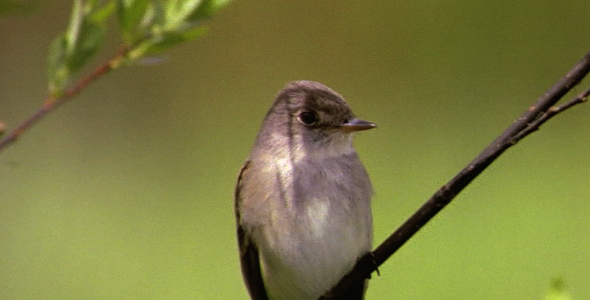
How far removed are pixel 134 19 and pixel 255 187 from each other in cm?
97

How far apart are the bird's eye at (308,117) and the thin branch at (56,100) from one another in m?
0.98

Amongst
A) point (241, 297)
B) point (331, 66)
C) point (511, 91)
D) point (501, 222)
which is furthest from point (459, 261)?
point (331, 66)

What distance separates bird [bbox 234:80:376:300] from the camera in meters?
1.87

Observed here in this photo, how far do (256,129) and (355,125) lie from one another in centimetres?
292

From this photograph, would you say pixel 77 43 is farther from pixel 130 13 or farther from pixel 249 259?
pixel 249 259

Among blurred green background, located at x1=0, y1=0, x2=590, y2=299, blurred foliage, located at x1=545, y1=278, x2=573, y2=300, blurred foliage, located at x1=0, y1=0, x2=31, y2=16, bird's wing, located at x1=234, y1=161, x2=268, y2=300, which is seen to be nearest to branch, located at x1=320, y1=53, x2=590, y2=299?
blurred foliage, located at x1=545, y1=278, x2=573, y2=300

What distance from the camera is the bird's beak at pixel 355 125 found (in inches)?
74.3

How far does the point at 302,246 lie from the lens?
1.87 meters

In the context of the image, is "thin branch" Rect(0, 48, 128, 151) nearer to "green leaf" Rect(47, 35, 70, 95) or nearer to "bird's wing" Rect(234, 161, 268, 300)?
"green leaf" Rect(47, 35, 70, 95)

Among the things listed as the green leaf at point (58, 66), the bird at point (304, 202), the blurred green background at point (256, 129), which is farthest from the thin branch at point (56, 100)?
the blurred green background at point (256, 129)

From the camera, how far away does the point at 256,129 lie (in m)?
4.83

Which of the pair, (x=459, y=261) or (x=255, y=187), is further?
(x=459, y=261)

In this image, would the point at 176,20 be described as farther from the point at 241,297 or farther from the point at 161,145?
the point at 161,145

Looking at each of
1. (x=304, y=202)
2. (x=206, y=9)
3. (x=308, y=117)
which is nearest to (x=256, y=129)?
(x=308, y=117)
